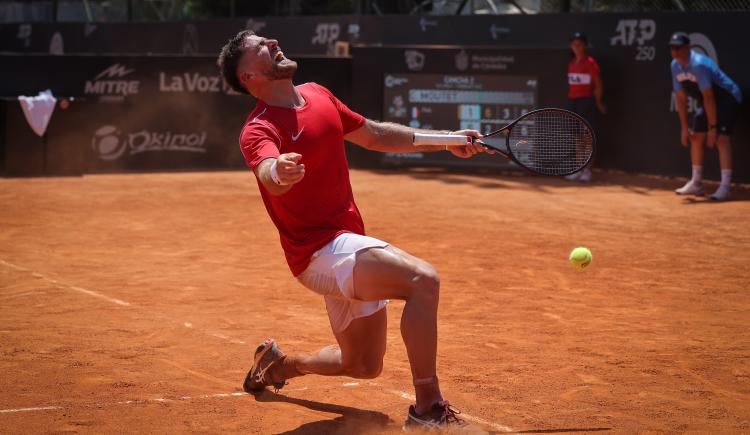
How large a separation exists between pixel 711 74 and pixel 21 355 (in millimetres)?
9864

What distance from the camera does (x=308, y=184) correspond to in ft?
15.0

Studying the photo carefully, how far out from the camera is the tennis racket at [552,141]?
5.43 meters

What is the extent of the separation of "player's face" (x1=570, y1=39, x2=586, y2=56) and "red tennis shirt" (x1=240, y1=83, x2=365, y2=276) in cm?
1096

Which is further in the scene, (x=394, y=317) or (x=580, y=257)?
(x=580, y=257)

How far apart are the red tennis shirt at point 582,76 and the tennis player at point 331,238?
10.8 meters

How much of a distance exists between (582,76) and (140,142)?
7.11 m

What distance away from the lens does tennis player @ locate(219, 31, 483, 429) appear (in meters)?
4.38

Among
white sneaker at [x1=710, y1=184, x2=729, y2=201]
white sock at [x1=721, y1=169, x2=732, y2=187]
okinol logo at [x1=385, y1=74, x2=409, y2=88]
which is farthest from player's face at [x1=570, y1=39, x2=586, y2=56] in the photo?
white sneaker at [x1=710, y1=184, x2=729, y2=201]

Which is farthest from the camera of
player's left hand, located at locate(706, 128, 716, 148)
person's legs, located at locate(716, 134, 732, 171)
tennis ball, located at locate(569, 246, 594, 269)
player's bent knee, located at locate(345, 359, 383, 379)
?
person's legs, located at locate(716, 134, 732, 171)

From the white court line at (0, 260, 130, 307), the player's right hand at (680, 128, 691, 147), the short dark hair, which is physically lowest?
the white court line at (0, 260, 130, 307)

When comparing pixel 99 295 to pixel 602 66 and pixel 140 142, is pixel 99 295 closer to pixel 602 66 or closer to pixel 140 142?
pixel 140 142

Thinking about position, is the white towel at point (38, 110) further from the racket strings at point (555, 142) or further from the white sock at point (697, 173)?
the racket strings at point (555, 142)

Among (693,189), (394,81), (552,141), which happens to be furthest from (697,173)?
(552,141)

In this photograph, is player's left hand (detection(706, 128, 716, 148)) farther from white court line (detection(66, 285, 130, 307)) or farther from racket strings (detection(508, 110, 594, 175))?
white court line (detection(66, 285, 130, 307))
